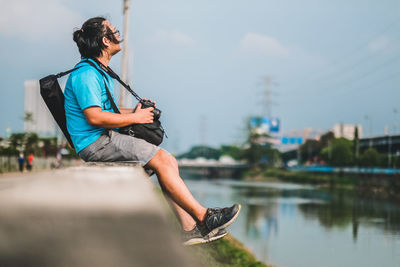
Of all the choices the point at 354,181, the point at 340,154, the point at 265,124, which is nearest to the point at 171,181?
the point at 354,181

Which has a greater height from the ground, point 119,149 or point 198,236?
point 119,149

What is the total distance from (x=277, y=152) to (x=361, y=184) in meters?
36.3

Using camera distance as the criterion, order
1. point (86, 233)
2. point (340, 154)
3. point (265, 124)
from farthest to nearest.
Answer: point (265, 124), point (340, 154), point (86, 233)

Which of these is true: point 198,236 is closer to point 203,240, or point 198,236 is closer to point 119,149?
point 203,240

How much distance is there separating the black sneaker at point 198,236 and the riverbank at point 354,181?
3375 centimetres

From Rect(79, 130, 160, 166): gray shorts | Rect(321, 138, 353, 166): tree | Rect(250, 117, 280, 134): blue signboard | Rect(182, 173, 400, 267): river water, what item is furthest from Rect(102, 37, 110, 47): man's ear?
Rect(250, 117, 280, 134): blue signboard

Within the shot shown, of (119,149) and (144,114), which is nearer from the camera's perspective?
(119,149)

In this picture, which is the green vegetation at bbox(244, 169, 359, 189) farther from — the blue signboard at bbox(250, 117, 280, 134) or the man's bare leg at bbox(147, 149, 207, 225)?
the man's bare leg at bbox(147, 149, 207, 225)

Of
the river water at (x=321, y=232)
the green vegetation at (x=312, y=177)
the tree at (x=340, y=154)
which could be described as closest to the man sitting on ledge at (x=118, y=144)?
the river water at (x=321, y=232)

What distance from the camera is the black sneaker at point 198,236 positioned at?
97.4 inches

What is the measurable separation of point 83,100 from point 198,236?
0.91m

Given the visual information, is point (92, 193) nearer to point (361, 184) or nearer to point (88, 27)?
point (88, 27)

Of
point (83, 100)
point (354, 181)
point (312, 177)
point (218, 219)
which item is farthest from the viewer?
point (312, 177)

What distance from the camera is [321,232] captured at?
20641 mm
